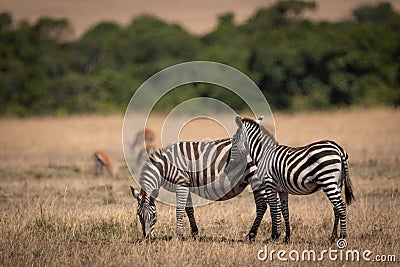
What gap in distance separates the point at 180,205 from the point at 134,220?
91 cm

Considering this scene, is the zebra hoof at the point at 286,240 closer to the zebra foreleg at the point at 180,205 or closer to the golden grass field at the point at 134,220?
the golden grass field at the point at 134,220

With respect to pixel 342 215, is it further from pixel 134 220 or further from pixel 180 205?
pixel 134 220

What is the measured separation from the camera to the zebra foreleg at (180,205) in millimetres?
10219

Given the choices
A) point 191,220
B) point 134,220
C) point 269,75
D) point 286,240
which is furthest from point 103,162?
point 269,75

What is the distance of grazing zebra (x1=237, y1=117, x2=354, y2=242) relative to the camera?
938cm

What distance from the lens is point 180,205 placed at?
33.6 feet

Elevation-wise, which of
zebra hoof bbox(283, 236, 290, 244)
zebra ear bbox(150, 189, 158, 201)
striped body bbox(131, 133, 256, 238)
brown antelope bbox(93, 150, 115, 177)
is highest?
brown antelope bbox(93, 150, 115, 177)

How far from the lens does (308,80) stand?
3953 centimetres

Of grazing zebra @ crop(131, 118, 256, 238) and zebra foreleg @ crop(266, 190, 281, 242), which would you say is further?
grazing zebra @ crop(131, 118, 256, 238)

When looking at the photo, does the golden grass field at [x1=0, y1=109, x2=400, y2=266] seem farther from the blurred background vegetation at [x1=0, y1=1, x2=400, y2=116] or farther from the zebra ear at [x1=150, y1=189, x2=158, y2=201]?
the blurred background vegetation at [x1=0, y1=1, x2=400, y2=116]

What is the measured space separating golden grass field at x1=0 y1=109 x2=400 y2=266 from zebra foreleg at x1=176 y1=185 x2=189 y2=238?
0.61 ft

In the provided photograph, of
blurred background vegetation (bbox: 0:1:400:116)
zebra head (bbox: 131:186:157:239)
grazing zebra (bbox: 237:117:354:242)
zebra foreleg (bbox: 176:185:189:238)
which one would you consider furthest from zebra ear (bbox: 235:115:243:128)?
blurred background vegetation (bbox: 0:1:400:116)

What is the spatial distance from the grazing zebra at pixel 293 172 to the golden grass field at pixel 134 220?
484mm

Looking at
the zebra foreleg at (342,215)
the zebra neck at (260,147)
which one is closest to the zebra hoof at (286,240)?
the zebra foreleg at (342,215)
